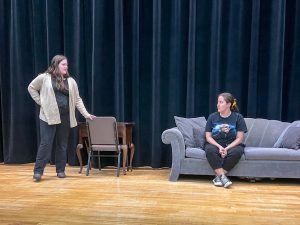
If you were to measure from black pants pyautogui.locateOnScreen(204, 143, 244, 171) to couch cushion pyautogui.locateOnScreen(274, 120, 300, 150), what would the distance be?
57 centimetres

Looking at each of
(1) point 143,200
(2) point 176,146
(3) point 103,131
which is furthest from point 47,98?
(1) point 143,200

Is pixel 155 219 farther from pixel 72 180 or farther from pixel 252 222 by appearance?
pixel 72 180

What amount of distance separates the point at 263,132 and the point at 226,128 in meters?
0.68

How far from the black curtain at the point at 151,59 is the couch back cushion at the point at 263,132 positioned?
28cm

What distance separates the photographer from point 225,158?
391cm

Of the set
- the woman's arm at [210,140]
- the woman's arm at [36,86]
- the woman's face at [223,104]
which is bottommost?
the woman's arm at [210,140]

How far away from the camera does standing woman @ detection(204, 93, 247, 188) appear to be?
387cm

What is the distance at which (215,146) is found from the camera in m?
3.95

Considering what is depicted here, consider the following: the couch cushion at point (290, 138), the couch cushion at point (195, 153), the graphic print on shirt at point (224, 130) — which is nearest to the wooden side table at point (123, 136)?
the couch cushion at point (195, 153)

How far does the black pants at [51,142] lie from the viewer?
4141 mm

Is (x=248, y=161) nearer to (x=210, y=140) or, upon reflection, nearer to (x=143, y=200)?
(x=210, y=140)

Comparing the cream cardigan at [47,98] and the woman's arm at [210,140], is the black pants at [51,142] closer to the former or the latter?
the cream cardigan at [47,98]

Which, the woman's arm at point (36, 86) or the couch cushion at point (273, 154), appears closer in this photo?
the couch cushion at point (273, 154)

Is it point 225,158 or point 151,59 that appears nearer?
point 225,158
